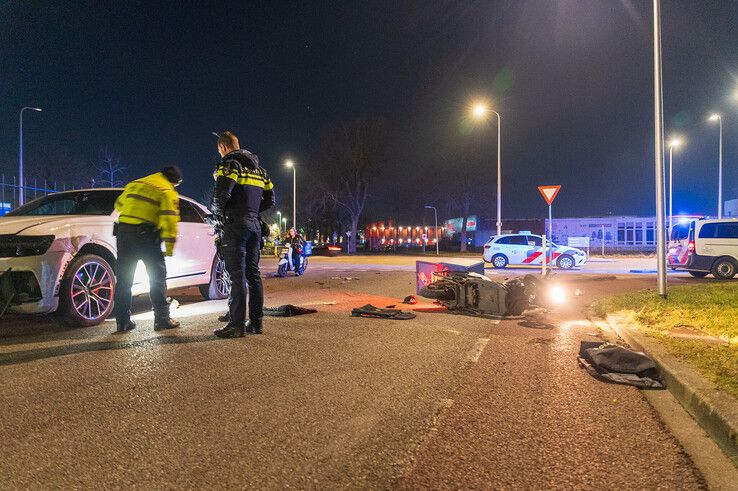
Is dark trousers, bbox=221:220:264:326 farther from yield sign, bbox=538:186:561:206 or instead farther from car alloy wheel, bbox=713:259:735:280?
car alloy wheel, bbox=713:259:735:280

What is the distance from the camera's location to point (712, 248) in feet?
51.6

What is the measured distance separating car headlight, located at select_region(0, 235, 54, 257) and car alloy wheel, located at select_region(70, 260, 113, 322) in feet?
1.46

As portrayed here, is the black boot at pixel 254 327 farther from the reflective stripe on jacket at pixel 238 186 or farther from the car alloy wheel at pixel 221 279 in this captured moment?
the car alloy wheel at pixel 221 279

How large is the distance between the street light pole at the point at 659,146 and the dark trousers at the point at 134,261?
27.4 feet

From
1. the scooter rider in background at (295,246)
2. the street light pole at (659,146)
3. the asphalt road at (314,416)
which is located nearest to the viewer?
the asphalt road at (314,416)

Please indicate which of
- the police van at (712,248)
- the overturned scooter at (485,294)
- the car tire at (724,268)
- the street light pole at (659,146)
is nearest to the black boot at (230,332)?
the overturned scooter at (485,294)

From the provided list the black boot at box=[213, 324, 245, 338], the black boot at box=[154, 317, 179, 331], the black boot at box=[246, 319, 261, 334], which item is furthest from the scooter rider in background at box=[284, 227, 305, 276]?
the black boot at box=[213, 324, 245, 338]

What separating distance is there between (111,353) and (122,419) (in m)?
1.78

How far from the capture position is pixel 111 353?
457 cm

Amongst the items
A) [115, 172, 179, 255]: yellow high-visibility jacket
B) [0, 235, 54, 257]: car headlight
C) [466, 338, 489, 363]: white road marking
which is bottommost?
[466, 338, 489, 363]: white road marking

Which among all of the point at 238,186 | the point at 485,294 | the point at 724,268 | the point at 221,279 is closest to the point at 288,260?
the point at 221,279

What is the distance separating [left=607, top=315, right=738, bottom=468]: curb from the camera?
292 cm

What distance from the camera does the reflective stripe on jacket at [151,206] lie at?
218 inches

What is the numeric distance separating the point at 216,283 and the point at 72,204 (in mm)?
2559
